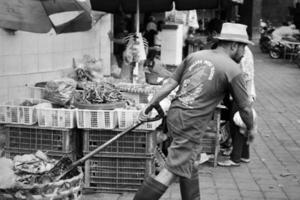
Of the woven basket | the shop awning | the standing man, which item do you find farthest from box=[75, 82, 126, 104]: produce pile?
the shop awning

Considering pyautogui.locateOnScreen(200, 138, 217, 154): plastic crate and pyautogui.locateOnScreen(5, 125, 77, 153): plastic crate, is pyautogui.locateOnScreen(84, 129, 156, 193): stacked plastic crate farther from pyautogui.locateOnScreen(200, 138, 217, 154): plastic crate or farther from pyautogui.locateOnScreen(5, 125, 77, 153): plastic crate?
pyautogui.locateOnScreen(200, 138, 217, 154): plastic crate

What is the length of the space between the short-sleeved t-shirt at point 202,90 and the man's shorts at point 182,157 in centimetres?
6

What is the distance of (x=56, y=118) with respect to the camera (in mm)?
5566

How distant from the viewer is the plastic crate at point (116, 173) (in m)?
5.61

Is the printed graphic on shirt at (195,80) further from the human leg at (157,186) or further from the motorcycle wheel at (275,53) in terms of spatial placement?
the motorcycle wheel at (275,53)

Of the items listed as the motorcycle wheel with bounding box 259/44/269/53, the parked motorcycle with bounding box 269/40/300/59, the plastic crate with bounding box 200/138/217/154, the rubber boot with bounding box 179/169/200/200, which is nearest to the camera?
the rubber boot with bounding box 179/169/200/200

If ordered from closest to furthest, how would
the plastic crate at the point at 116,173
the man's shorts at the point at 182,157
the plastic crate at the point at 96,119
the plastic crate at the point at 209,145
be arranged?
the man's shorts at the point at 182,157, the plastic crate at the point at 96,119, the plastic crate at the point at 116,173, the plastic crate at the point at 209,145

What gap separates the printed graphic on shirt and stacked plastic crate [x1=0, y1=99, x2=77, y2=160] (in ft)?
5.34

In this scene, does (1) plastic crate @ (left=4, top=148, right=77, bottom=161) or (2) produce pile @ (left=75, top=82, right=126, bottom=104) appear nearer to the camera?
(1) plastic crate @ (left=4, top=148, right=77, bottom=161)

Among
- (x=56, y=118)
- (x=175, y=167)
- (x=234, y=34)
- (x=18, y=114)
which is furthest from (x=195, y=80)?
(x=18, y=114)

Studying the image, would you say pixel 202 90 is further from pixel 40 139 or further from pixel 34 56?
pixel 34 56

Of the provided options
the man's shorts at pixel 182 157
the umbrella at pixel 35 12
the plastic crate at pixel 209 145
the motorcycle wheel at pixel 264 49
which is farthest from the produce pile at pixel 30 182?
the motorcycle wheel at pixel 264 49

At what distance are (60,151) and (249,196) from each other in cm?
219

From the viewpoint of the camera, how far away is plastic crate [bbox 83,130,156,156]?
5555 millimetres
